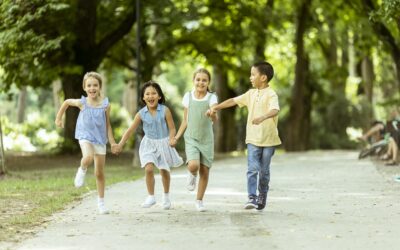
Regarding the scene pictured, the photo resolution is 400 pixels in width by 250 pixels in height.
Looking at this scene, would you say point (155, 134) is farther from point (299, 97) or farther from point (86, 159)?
point (299, 97)

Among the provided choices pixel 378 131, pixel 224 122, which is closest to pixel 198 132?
pixel 378 131

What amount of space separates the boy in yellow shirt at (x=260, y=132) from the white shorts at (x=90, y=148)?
64.9 inches

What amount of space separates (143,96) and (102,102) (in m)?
0.53

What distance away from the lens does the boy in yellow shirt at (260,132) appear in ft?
35.0

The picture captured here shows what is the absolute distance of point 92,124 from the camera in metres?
10.6

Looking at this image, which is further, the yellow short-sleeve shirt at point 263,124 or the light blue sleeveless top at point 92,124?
the yellow short-sleeve shirt at point 263,124

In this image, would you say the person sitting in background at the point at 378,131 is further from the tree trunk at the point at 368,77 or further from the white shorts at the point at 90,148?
the tree trunk at the point at 368,77

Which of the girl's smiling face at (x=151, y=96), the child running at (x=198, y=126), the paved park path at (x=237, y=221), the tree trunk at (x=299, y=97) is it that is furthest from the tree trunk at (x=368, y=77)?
the girl's smiling face at (x=151, y=96)

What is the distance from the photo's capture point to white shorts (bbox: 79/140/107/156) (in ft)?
34.5

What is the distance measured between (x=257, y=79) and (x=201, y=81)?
0.76m

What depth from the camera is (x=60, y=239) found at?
27.3 feet

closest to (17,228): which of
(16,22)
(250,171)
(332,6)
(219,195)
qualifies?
(250,171)

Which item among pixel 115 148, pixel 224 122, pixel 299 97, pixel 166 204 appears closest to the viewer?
pixel 115 148

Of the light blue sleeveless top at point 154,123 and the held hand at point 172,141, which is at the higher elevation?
the light blue sleeveless top at point 154,123
